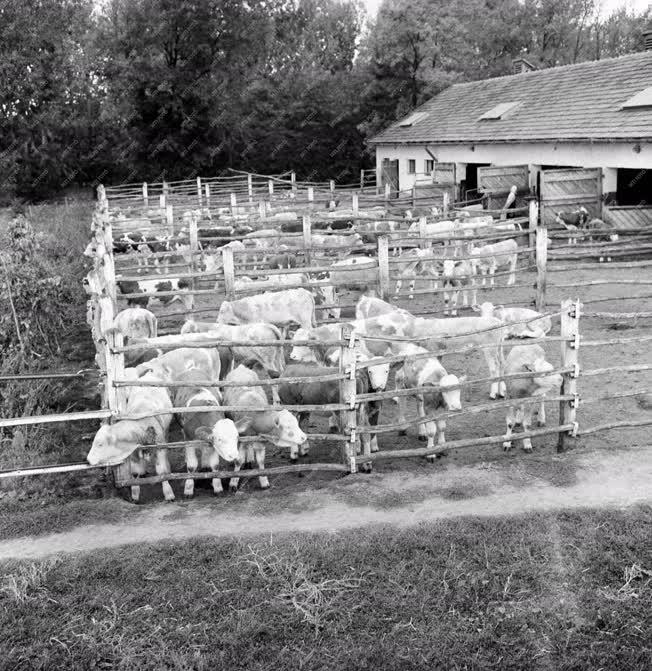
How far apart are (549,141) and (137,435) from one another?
60.6 feet

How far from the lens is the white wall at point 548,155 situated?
20.4 m

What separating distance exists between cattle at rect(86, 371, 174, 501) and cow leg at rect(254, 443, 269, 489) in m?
0.88

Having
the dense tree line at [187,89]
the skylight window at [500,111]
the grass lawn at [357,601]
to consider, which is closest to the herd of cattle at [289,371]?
the grass lawn at [357,601]

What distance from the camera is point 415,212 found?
76.3 ft

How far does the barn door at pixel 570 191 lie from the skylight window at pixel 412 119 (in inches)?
569

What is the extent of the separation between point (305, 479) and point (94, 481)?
2.13 m

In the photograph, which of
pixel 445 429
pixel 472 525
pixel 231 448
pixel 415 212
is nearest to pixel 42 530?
pixel 231 448

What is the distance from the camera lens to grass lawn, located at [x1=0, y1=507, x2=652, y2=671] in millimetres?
5566

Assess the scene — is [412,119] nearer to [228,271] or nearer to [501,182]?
[501,182]

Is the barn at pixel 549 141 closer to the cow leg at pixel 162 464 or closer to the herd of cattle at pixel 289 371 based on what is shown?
the herd of cattle at pixel 289 371

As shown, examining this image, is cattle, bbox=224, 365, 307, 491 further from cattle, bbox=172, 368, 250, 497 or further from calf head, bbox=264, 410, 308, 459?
cattle, bbox=172, 368, 250, 497

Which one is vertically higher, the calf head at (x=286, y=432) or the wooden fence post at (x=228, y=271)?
the wooden fence post at (x=228, y=271)

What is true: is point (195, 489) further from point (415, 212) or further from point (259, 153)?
point (259, 153)

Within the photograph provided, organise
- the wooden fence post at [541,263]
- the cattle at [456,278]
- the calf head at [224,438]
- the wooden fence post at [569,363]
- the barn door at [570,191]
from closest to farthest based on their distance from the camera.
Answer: the calf head at [224,438] < the wooden fence post at [569,363] < the wooden fence post at [541,263] < the cattle at [456,278] < the barn door at [570,191]
